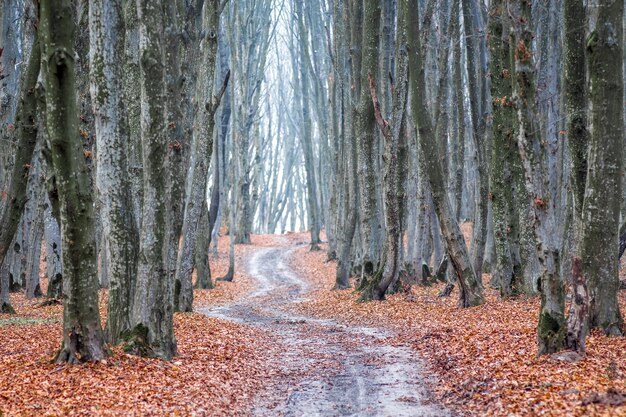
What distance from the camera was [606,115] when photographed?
891 centimetres

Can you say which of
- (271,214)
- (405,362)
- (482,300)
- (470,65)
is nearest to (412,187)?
(470,65)

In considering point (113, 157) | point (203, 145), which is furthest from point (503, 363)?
point (203, 145)

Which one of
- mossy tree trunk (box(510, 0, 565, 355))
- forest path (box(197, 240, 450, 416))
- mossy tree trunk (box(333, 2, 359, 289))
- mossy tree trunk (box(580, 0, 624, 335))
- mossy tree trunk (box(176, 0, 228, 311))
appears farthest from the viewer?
mossy tree trunk (box(333, 2, 359, 289))

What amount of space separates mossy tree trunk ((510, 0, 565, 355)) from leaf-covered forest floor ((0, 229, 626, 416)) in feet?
1.74

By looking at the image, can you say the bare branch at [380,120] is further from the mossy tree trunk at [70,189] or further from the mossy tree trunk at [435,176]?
the mossy tree trunk at [70,189]

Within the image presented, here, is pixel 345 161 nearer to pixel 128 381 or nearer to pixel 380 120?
pixel 380 120

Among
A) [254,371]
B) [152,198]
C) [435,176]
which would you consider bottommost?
[254,371]

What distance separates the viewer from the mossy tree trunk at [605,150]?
885cm

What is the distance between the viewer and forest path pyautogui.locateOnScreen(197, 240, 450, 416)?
7.57 meters

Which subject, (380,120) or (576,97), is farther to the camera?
(380,120)

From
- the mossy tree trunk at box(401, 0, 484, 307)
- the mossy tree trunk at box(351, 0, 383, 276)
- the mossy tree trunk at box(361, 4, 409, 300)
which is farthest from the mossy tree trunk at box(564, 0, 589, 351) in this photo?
the mossy tree trunk at box(351, 0, 383, 276)

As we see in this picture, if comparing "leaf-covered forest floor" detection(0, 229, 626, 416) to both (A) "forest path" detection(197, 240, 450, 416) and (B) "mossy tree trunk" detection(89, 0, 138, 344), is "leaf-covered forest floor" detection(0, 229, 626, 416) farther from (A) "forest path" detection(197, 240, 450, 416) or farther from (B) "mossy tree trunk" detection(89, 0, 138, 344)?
(B) "mossy tree trunk" detection(89, 0, 138, 344)

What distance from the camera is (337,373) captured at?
9.52 meters

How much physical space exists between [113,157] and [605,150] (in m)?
6.95
